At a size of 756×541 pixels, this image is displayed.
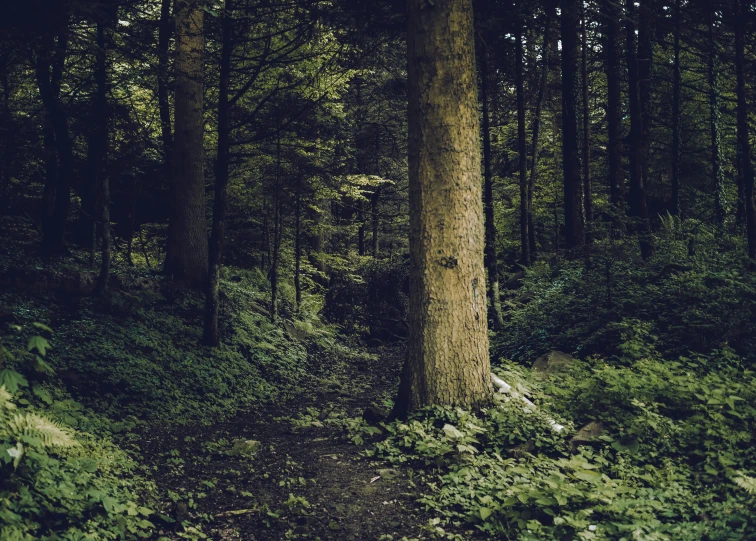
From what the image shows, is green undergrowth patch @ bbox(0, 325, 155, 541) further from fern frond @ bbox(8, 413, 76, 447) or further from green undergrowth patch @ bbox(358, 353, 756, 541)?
green undergrowth patch @ bbox(358, 353, 756, 541)

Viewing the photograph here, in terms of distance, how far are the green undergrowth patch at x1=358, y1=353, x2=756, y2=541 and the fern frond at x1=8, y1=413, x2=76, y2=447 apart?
3069 mm

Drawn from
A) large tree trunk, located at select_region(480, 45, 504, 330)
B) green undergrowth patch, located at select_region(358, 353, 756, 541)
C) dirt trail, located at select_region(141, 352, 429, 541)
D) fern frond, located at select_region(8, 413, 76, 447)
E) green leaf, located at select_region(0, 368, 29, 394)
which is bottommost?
dirt trail, located at select_region(141, 352, 429, 541)

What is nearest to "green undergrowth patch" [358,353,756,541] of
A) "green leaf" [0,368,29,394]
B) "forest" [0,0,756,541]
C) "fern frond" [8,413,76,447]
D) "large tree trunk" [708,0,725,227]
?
"forest" [0,0,756,541]

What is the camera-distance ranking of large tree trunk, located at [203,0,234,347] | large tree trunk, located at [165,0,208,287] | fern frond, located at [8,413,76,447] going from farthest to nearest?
large tree trunk, located at [165,0,208,287], large tree trunk, located at [203,0,234,347], fern frond, located at [8,413,76,447]

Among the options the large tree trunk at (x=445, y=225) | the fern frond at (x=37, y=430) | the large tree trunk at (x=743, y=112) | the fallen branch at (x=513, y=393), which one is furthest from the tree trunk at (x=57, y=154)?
the large tree trunk at (x=743, y=112)

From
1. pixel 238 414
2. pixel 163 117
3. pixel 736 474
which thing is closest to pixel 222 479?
pixel 238 414

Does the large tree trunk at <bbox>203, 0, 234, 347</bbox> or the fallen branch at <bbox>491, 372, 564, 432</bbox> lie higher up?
the large tree trunk at <bbox>203, 0, 234, 347</bbox>

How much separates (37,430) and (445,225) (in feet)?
15.0

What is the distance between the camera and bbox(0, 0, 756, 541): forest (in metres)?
4.39

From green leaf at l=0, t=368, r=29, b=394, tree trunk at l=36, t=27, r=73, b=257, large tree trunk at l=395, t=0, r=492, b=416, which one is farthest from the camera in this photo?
tree trunk at l=36, t=27, r=73, b=257

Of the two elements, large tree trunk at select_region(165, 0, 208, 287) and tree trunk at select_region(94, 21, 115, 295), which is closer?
tree trunk at select_region(94, 21, 115, 295)

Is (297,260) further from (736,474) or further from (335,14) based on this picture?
(736,474)

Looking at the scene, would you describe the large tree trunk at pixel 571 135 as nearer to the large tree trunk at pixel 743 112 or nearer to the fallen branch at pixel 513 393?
the large tree trunk at pixel 743 112

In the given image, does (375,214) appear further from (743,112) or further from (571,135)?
(743,112)
